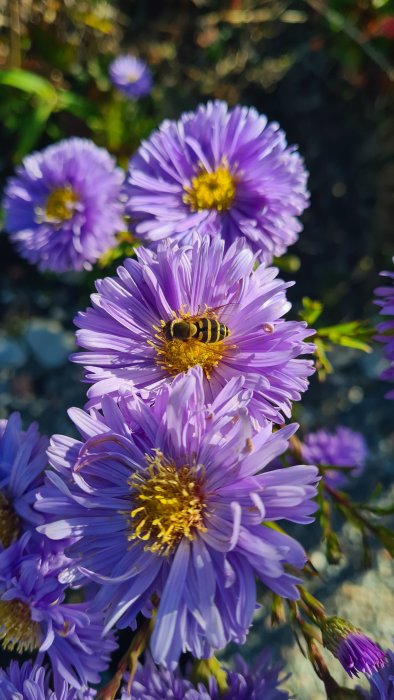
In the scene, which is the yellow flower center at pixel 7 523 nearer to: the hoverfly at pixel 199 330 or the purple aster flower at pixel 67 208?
the hoverfly at pixel 199 330

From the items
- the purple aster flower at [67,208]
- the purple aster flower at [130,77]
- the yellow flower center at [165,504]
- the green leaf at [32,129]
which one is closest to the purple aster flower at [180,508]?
the yellow flower center at [165,504]

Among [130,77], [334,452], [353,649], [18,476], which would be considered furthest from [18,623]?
[130,77]

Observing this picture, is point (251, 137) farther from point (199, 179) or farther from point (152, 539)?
point (152, 539)

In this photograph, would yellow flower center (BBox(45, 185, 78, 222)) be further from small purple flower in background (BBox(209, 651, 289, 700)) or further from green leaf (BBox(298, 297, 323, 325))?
small purple flower in background (BBox(209, 651, 289, 700))

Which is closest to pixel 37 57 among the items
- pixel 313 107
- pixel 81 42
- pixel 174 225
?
pixel 81 42

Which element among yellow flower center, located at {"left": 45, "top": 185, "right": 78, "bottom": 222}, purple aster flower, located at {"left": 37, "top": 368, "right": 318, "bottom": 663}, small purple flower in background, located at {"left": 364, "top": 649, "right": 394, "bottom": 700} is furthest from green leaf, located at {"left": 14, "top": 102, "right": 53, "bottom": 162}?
small purple flower in background, located at {"left": 364, "top": 649, "right": 394, "bottom": 700}
